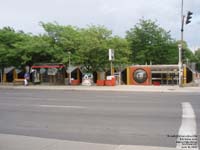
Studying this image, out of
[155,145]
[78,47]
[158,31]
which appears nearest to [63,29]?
[78,47]

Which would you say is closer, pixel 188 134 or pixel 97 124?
pixel 188 134

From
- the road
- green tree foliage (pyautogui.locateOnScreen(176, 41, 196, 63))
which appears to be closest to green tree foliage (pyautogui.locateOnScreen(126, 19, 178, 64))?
green tree foliage (pyautogui.locateOnScreen(176, 41, 196, 63))

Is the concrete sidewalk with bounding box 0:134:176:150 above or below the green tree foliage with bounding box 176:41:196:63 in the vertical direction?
below

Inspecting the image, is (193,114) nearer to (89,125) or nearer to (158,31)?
(89,125)

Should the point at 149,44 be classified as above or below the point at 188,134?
above

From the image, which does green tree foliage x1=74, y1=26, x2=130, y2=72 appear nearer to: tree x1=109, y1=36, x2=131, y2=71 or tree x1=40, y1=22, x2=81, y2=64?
tree x1=109, y1=36, x2=131, y2=71

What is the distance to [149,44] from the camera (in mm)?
60312

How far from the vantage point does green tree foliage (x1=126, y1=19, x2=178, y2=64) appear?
59.5 m

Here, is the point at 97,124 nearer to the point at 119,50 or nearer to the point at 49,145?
the point at 49,145

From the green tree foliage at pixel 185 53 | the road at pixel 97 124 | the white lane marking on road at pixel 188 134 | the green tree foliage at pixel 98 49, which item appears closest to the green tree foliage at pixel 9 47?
the green tree foliage at pixel 98 49

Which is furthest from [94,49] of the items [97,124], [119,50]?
[97,124]

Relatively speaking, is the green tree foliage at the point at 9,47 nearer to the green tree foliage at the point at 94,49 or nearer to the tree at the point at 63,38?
the tree at the point at 63,38

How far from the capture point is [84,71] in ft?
138

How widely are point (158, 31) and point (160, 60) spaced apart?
457cm
